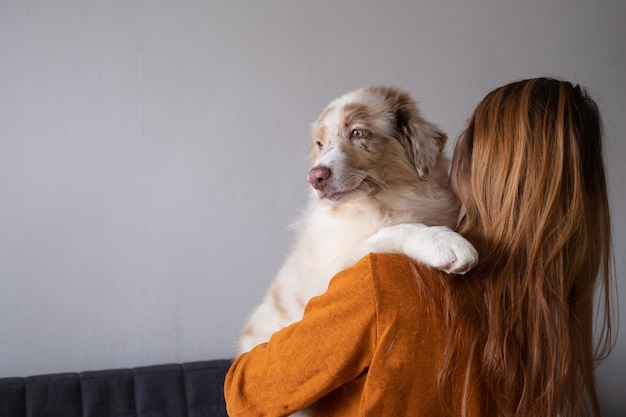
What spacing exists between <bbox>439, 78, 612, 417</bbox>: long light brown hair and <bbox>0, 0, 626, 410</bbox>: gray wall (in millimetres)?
1930

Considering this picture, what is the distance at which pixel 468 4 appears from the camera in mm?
3602

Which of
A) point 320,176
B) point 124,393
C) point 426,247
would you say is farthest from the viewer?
point 124,393

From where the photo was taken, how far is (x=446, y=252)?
1.25m

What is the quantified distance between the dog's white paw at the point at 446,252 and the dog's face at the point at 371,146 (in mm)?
444

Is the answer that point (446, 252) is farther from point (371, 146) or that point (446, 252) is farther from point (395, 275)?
point (371, 146)

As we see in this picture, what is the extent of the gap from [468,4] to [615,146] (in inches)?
49.7

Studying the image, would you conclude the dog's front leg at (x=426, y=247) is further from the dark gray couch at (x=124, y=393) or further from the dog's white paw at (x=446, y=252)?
the dark gray couch at (x=124, y=393)

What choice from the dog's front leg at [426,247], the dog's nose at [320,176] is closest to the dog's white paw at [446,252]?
the dog's front leg at [426,247]

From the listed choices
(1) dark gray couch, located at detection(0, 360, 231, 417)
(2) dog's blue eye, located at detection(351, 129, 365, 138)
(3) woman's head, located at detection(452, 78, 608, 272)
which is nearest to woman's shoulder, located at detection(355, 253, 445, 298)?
(3) woman's head, located at detection(452, 78, 608, 272)

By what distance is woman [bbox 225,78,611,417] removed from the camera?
3.82ft

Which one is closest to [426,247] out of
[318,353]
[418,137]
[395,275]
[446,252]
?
[446,252]

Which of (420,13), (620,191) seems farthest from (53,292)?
(620,191)

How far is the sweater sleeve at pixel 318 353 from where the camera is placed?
116cm

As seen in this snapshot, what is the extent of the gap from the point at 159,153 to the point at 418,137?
1523 millimetres
